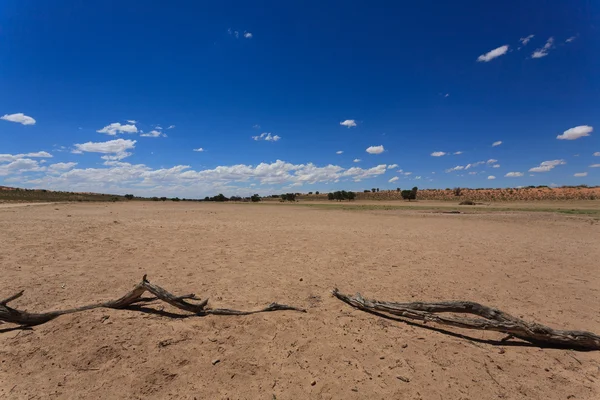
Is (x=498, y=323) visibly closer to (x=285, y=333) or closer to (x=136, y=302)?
(x=285, y=333)

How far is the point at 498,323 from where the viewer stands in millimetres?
5102

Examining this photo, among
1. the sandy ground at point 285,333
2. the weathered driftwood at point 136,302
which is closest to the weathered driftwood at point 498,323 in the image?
the sandy ground at point 285,333

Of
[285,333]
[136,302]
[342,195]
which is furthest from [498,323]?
[342,195]

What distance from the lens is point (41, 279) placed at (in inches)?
301

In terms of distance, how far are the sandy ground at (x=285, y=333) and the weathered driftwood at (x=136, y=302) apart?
7.3 inches

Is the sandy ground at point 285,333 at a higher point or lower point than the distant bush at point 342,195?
lower

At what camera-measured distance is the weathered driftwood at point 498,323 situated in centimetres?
496

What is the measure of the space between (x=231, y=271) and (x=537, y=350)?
7.26m

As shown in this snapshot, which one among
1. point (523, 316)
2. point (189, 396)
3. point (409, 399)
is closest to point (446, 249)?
point (523, 316)

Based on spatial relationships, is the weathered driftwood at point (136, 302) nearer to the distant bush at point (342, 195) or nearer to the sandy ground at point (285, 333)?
the sandy ground at point (285, 333)

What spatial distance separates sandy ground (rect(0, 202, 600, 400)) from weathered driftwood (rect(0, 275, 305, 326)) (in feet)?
0.61

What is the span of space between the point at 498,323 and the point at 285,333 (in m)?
3.60

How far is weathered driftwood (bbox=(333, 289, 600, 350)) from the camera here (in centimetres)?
496

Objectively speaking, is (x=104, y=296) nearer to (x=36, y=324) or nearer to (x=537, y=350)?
(x=36, y=324)
